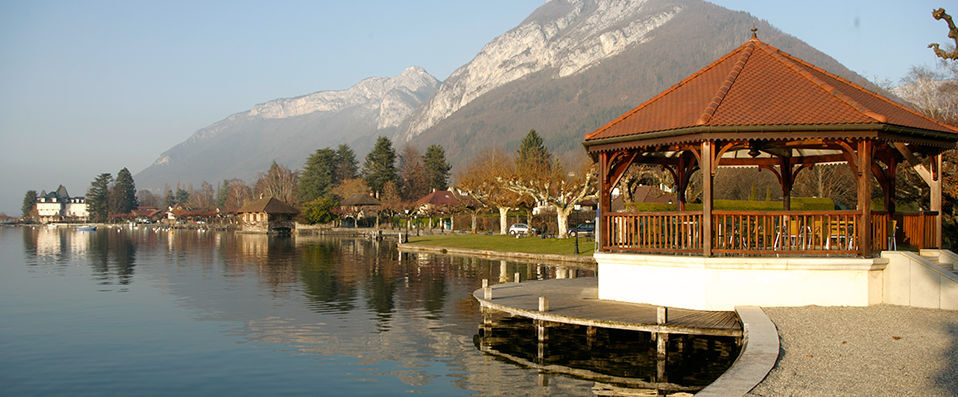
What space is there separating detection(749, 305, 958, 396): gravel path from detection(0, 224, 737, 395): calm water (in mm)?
2441

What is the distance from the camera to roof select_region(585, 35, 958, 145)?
50.4ft

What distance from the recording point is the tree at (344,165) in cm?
14162

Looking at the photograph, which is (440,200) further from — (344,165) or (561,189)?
(344,165)

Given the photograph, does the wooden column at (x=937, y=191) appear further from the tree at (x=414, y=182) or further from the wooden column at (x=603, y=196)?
the tree at (x=414, y=182)

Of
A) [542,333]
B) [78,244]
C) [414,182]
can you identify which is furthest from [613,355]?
[414,182]

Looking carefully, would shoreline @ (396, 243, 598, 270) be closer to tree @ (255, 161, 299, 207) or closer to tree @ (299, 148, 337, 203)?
tree @ (299, 148, 337, 203)

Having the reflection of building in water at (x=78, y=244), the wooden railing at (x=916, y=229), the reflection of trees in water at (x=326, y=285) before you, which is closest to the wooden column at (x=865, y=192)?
the wooden railing at (x=916, y=229)

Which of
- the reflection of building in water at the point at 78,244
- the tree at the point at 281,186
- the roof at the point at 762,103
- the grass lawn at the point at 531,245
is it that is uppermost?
the tree at the point at 281,186

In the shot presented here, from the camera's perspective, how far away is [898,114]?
17000 millimetres

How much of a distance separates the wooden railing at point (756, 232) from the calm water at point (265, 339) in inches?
97.7

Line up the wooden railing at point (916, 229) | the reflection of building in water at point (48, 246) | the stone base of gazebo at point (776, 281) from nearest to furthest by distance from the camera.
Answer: the stone base of gazebo at point (776, 281) → the wooden railing at point (916, 229) → the reflection of building in water at point (48, 246)

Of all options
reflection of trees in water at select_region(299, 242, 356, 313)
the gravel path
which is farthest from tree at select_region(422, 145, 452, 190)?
the gravel path

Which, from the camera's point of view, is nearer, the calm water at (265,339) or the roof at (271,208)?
the calm water at (265,339)

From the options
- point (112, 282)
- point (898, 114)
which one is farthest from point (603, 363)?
point (112, 282)
